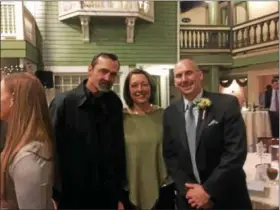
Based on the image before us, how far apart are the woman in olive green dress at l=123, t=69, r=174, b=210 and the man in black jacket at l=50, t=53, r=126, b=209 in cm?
9

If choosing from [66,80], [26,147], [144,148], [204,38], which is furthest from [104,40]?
[26,147]

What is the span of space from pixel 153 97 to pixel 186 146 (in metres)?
0.31

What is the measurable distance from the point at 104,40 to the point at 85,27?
165 mm

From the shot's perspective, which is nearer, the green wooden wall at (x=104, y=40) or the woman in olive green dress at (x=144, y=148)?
the woman in olive green dress at (x=144, y=148)

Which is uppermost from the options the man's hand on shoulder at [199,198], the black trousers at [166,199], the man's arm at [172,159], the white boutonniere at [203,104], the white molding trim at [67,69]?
the white molding trim at [67,69]

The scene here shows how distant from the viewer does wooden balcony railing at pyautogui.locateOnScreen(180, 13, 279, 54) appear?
79.0 inches

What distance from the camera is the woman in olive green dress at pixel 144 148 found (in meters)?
1.43

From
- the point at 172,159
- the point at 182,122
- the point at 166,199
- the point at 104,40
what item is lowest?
the point at 166,199

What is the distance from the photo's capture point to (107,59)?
1.27 metres

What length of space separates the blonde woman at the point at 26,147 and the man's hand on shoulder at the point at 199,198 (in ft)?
1.85

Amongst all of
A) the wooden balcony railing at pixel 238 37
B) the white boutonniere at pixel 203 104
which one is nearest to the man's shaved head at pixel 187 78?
the white boutonniere at pixel 203 104

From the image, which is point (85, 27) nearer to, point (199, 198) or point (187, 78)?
point (187, 78)

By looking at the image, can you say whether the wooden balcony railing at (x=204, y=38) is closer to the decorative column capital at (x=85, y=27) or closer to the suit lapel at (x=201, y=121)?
the decorative column capital at (x=85, y=27)

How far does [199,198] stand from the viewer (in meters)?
1.25
